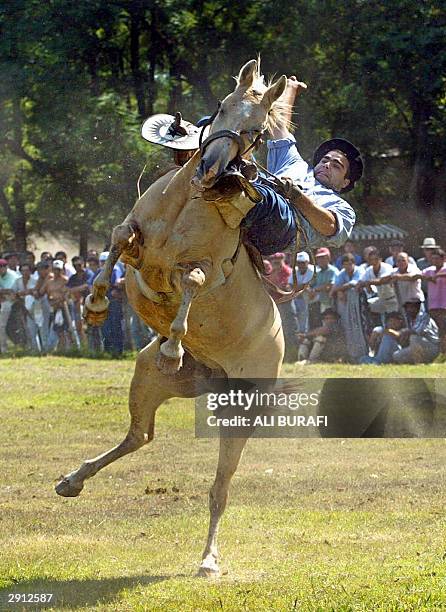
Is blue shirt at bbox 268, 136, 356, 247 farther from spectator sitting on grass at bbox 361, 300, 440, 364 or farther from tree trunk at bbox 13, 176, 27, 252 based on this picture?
tree trunk at bbox 13, 176, 27, 252

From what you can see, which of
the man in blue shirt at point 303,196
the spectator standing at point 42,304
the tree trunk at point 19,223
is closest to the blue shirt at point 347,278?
the spectator standing at point 42,304

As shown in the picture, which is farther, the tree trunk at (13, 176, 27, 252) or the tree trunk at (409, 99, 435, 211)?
the tree trunk at (13, 176, 27, 252)

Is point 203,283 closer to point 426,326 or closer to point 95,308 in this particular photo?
point 95,308

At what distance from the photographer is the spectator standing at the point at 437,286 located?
616 inches

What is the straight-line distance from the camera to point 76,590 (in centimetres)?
659

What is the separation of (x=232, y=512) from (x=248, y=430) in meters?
1.55

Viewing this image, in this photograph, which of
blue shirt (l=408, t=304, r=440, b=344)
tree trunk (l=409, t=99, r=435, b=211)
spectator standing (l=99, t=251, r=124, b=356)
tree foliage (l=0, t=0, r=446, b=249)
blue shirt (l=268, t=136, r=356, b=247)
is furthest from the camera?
tree trunk (l=409, t=99, r=435, b=211)

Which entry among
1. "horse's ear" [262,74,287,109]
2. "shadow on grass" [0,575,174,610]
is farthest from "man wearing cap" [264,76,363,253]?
"shadow on grass" [0,575,174,610]

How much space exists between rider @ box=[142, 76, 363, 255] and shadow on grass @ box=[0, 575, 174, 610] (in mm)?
2047

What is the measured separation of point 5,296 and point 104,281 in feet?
42.6

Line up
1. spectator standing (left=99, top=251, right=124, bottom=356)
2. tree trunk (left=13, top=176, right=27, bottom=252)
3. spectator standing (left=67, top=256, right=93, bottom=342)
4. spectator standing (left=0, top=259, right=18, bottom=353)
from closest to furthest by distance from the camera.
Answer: spectator standing (left=99, top=251, right=124, bottom=356) → spectator standing (left=67, top=256, right=93, bottom=342) → spectator standing (left=0, top=259, right=18, bottom=353) → tree trunk (left=13, top=176, right=27, bottom=252)

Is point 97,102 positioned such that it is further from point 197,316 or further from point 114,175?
point 197,316

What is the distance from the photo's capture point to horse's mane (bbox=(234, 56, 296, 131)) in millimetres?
6688

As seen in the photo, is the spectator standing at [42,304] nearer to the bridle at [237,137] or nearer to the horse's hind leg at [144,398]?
the horse's hind leg at [144,398]
